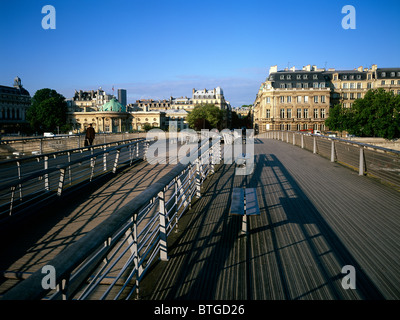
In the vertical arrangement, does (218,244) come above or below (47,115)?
below

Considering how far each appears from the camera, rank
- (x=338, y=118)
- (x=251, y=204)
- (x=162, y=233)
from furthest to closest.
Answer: (x=338, y=118)
(x=251, y=204)
(x=162, y=233)

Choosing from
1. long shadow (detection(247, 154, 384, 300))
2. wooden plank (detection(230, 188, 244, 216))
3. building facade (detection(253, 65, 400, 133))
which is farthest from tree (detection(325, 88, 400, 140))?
wooden plank (detection(230, 188, 244, 216))

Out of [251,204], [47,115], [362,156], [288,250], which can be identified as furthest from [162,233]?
[47,115]

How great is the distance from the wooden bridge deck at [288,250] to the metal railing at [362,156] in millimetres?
969

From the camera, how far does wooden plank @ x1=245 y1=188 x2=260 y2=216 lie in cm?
479

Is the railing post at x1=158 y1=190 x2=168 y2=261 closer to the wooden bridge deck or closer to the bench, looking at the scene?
the wooden bridge deck

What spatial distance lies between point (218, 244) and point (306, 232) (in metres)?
1.48

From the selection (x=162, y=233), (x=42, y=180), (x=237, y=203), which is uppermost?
(x=42, y=180)

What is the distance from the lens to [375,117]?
55281mm

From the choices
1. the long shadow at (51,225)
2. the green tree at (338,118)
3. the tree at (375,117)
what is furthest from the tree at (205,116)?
the long shadow at (51,225)

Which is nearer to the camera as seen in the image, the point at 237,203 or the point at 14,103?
the point at 237,203

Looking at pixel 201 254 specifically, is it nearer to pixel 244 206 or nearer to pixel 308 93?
pixel 244 206

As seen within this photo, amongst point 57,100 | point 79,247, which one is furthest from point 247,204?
point 57,100

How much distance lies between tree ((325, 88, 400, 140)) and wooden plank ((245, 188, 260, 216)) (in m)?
56.5
